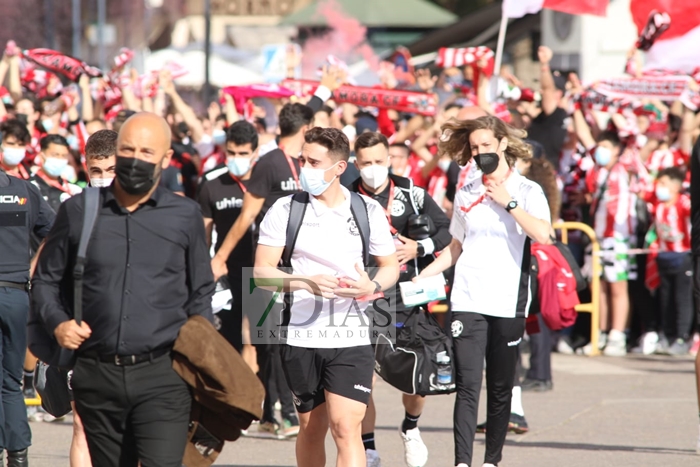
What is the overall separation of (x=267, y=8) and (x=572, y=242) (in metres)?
47.4

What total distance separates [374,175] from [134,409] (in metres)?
3.10

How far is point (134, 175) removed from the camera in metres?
4.95

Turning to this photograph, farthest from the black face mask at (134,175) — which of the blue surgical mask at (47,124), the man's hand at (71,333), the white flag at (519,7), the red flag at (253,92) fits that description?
the white flag at (519,7)

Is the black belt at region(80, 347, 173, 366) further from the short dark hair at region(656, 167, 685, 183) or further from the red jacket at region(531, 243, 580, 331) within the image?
the short dark hair at region(656, 167, 685, 183)

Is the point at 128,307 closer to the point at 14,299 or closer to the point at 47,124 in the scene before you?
the point at 14,299

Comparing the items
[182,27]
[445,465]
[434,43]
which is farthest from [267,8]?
[445,465]

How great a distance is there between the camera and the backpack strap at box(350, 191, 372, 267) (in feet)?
20.9

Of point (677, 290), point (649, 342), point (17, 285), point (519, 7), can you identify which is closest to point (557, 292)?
point (17, 285)

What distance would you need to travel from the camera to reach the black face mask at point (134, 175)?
195 inches

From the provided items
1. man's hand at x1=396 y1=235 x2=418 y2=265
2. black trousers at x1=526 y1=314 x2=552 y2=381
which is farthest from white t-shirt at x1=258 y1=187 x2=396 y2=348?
black trousers at x1=526 y1=314 x2=552 y2=381

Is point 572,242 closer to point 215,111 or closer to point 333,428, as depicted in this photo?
point 215,111

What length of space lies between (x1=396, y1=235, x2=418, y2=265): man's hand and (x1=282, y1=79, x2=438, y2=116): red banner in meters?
5.40

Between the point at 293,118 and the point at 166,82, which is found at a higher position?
the point at 166,82

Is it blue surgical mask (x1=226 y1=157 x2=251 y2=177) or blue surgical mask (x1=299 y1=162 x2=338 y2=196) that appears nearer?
blue surgical mask (x1=299 y1=162 x2=338 y2=196)
